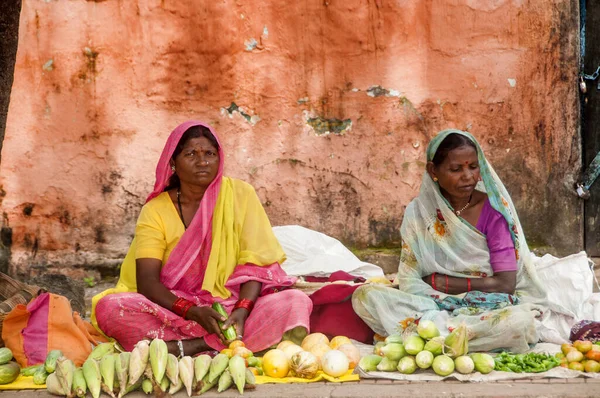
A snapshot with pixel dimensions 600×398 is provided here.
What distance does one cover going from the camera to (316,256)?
618 centimetres

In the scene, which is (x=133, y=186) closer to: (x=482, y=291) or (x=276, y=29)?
(x=276, y=29)

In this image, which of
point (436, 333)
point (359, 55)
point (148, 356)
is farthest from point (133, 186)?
point (436, 333)

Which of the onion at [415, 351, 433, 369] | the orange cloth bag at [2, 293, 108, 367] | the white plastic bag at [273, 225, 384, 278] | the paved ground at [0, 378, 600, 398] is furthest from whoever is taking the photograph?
the white plastic bag at [273, 225, 384, 278]

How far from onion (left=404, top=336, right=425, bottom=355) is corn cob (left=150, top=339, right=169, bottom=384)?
1224 mm

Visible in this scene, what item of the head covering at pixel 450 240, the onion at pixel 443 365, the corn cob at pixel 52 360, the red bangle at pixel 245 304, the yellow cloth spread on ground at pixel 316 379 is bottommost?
the yellow cloth spread on ground at pixel 316 379

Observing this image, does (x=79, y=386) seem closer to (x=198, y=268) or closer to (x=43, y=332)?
Answer: (x=43, y=332)

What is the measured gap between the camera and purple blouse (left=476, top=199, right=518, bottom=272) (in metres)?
4.68

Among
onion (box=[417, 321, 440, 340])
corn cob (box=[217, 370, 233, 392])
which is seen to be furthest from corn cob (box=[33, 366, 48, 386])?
onion (box=[417, 321, 440, 340])

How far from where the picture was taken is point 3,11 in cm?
437

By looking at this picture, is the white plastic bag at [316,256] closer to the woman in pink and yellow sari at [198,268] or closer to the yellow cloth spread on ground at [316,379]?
the woman in pink and yellow sari at [198,268]

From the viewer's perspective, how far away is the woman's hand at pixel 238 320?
4453mm

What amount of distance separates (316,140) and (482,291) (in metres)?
Result: 2.69

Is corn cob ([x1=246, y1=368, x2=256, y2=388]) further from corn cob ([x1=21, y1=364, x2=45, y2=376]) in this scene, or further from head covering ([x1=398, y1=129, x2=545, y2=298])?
head covering ([x1=398, y1=129, x2=545, y2=298])

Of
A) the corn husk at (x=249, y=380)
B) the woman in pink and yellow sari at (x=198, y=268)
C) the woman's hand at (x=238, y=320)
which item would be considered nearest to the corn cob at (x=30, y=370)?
the woman in pink and yellow sari at (x=198, y=268)
